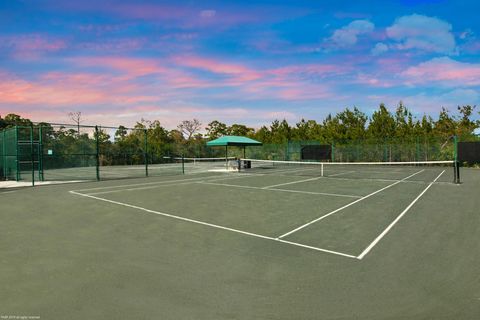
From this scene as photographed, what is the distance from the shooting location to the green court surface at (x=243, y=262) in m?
4.00

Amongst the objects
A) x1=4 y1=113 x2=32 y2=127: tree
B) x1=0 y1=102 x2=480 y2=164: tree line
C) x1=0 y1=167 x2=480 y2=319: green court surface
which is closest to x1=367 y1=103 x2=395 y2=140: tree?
x1=0 y1=102 x2=480 y2=164: tree line

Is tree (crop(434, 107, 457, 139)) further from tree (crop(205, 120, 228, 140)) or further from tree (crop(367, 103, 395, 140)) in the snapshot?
tree (crop(205, 120, 228, 140))

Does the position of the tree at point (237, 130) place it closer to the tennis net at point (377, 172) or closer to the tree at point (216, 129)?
the tree at point (216, 129)

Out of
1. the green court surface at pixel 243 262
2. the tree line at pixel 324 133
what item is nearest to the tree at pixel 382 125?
the tree line at pixel 324 133

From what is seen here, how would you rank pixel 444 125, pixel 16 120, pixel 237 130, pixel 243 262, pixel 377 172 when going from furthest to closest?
pixel 237 130 → pixel 16 120 → pixel 444 125 → pixel 377 172 → pixel 243 262

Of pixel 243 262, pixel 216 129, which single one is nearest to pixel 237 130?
pixel 216 129

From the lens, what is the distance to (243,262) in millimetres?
5664

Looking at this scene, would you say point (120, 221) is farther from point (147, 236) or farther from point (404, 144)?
point (404, 144)

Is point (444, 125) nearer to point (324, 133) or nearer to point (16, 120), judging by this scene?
point (324, 133)

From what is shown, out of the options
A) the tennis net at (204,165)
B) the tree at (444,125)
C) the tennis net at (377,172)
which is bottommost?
the tennis net at (377,172)

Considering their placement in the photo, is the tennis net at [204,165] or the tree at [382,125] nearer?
the tennis net at [204,165]

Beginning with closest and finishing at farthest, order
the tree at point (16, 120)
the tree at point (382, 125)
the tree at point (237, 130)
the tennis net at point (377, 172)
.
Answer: the tennis net at point (377, 172)
the tree at point (382, 125)
the tree at point (16, 120)
the tree at point (237, 130)

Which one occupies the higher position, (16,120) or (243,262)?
(16,120)

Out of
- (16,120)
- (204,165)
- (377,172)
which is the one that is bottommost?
(377,172)
